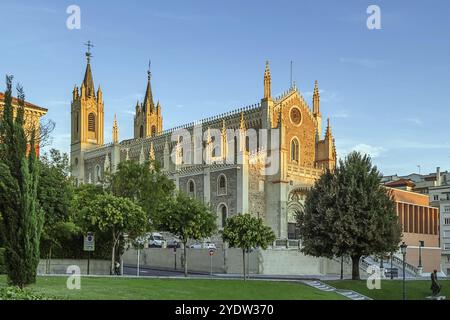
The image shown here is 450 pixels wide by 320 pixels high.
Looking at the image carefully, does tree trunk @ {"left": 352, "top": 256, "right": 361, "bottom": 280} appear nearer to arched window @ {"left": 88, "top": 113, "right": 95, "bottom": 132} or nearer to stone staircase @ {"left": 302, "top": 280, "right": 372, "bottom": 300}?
stone staircase @ {"left": 302, "top": 280, "right": 372, "bottom": 300}

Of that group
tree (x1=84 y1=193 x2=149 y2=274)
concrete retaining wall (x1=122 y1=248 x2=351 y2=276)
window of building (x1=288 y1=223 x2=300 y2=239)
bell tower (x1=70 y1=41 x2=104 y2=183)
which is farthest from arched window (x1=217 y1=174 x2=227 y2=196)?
bell tower (x1=70 y1=41 x2=104 y2=183)

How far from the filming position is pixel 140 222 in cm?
4534

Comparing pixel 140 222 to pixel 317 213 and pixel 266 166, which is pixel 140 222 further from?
pixel 266 166

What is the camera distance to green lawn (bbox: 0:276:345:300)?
28.9m

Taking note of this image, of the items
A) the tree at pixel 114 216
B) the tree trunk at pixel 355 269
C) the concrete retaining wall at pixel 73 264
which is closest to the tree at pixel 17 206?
the tree at pixel 114 216

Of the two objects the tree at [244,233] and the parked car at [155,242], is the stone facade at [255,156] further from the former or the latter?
the tree at [244,233]

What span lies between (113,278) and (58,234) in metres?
9.27

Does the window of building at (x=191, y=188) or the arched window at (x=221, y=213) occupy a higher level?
the window of building at (x=191, y=188)

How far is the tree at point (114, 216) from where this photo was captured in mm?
43312

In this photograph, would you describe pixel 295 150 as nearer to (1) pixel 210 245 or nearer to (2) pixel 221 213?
(2) pixel 221 213

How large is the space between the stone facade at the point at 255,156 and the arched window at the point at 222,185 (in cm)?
2

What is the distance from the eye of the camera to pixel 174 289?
110ft

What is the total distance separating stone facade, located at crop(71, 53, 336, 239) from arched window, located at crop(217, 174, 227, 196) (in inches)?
0.8
